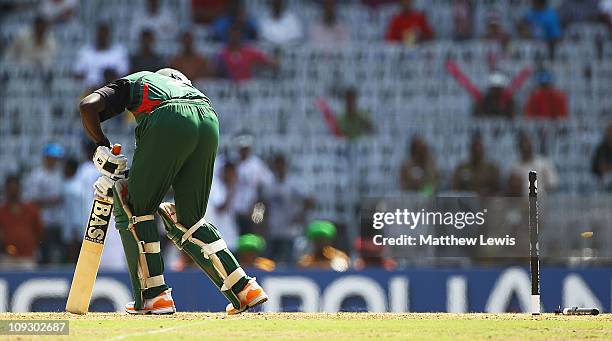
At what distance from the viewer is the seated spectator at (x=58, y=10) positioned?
17.0 m

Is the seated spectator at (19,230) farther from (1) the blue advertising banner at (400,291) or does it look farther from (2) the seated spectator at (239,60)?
(2) the seated spectator at (239,60)

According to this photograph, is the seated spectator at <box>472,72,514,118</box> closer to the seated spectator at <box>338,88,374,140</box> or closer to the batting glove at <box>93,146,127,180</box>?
the seated spectator at <box>338,88,374,140</box>

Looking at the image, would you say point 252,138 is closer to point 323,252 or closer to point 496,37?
point 323,252

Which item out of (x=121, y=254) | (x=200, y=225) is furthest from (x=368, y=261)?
(x=200, y=225)

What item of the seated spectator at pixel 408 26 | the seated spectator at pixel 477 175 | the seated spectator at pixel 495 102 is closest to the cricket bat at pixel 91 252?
the seated spectator at pixel 477 175

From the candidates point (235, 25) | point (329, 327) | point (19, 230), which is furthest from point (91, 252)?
point (235, 25)

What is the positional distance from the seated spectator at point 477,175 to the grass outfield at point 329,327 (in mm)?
5351

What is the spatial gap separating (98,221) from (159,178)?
73 centimetres

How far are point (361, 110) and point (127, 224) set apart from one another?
24.1 ft

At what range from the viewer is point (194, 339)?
279 inches

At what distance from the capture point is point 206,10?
1745 centimetres

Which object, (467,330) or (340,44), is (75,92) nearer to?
(340,44)

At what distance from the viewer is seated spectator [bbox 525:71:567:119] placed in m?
15.7

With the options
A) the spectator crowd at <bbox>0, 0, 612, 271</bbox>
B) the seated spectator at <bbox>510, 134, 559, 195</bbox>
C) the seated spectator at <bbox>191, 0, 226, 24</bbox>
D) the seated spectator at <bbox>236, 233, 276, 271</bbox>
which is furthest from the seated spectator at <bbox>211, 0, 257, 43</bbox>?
the seated spectator at <bbox>236, 233, 276, 271</bbox>
